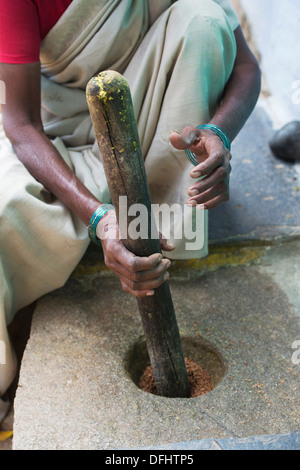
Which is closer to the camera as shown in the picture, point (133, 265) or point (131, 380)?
point (133, 265)

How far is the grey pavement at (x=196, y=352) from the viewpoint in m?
1.40

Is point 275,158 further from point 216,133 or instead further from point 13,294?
point 13,294

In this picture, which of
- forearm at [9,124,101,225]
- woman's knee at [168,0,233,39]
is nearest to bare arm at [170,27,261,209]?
woman's knee at [168,0,233,39]

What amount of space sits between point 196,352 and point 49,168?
2.79ft

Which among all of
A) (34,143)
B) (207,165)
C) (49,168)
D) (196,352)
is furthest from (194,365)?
(34,143)

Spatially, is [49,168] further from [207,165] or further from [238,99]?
[238,99]

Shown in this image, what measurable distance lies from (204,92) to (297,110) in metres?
1.36

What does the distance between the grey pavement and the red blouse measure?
83 cm

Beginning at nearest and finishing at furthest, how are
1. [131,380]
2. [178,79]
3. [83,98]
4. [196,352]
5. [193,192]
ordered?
[193,192]
[131,380]
[178,79]
[196,352]
[83,98]

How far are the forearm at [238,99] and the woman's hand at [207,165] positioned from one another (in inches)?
A: 6.3

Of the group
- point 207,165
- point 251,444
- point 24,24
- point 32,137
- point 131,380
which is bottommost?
point 131,380

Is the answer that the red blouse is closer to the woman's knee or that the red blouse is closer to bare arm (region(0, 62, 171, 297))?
bare arm (region(0, 62, 171, 297))

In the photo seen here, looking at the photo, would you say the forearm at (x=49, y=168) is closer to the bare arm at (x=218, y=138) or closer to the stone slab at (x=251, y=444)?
the bare arm at (x=218, y=138)

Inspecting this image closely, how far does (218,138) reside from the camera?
153 cm
